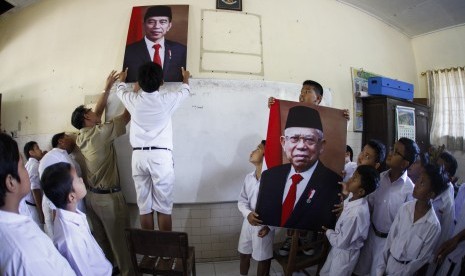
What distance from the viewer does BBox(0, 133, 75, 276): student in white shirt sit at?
2.30 feet

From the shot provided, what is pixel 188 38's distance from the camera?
239 cm

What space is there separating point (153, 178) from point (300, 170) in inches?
46.2

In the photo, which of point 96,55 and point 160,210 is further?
point 96,55

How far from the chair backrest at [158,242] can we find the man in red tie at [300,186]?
52 cm

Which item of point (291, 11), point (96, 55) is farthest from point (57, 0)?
point (291, 11)

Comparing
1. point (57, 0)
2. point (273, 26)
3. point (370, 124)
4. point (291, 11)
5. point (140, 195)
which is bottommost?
point (140, 195)

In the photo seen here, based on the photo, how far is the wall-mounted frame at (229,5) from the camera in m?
2.43

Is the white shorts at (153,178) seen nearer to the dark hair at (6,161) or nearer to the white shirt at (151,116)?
the white shirt at (151,116)

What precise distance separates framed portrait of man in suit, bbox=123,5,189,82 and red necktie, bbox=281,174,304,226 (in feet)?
4.94

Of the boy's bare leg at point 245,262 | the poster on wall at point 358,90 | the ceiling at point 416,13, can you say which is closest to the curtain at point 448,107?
the ceiling at point 416,13

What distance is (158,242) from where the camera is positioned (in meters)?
1.36

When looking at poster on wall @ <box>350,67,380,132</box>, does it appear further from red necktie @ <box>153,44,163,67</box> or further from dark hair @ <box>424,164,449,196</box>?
red necktie @ <box>153,44,163,67</box>

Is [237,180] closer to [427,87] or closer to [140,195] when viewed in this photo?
[140,195]

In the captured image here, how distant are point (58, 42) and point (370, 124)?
3909 millimetres
